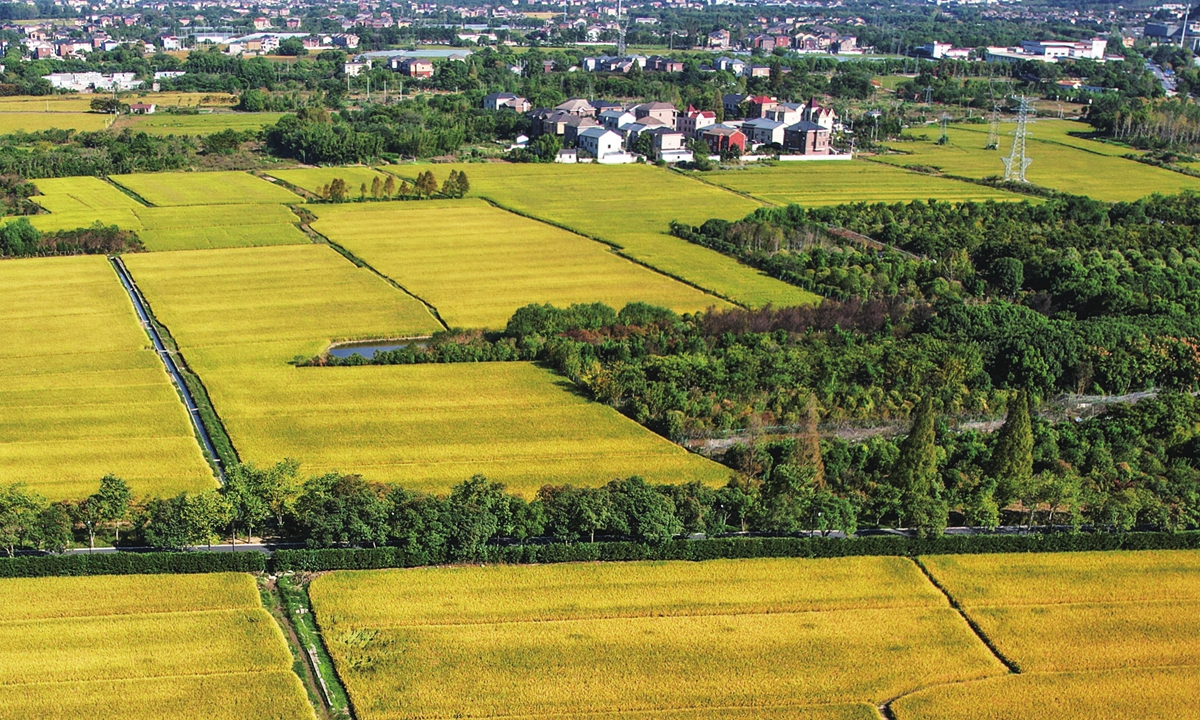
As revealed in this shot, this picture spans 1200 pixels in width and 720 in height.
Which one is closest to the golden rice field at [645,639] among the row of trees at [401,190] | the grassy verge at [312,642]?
the grassy verge at [312,642]

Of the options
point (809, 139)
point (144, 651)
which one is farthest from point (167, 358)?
point (809, 139)

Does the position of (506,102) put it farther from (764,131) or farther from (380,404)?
(380,404)

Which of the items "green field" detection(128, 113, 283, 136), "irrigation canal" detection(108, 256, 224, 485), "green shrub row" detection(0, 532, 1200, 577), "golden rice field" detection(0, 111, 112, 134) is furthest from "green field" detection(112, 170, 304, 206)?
"green shrub row" detection(0, 532, 1200, 577)

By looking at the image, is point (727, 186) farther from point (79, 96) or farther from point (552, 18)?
point (552, 18)

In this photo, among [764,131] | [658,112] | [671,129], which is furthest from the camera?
[658,112]

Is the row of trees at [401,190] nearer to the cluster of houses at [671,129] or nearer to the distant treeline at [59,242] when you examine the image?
the distant treeline at [59,242]

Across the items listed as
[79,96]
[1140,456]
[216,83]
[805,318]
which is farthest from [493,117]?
[1140,456]
